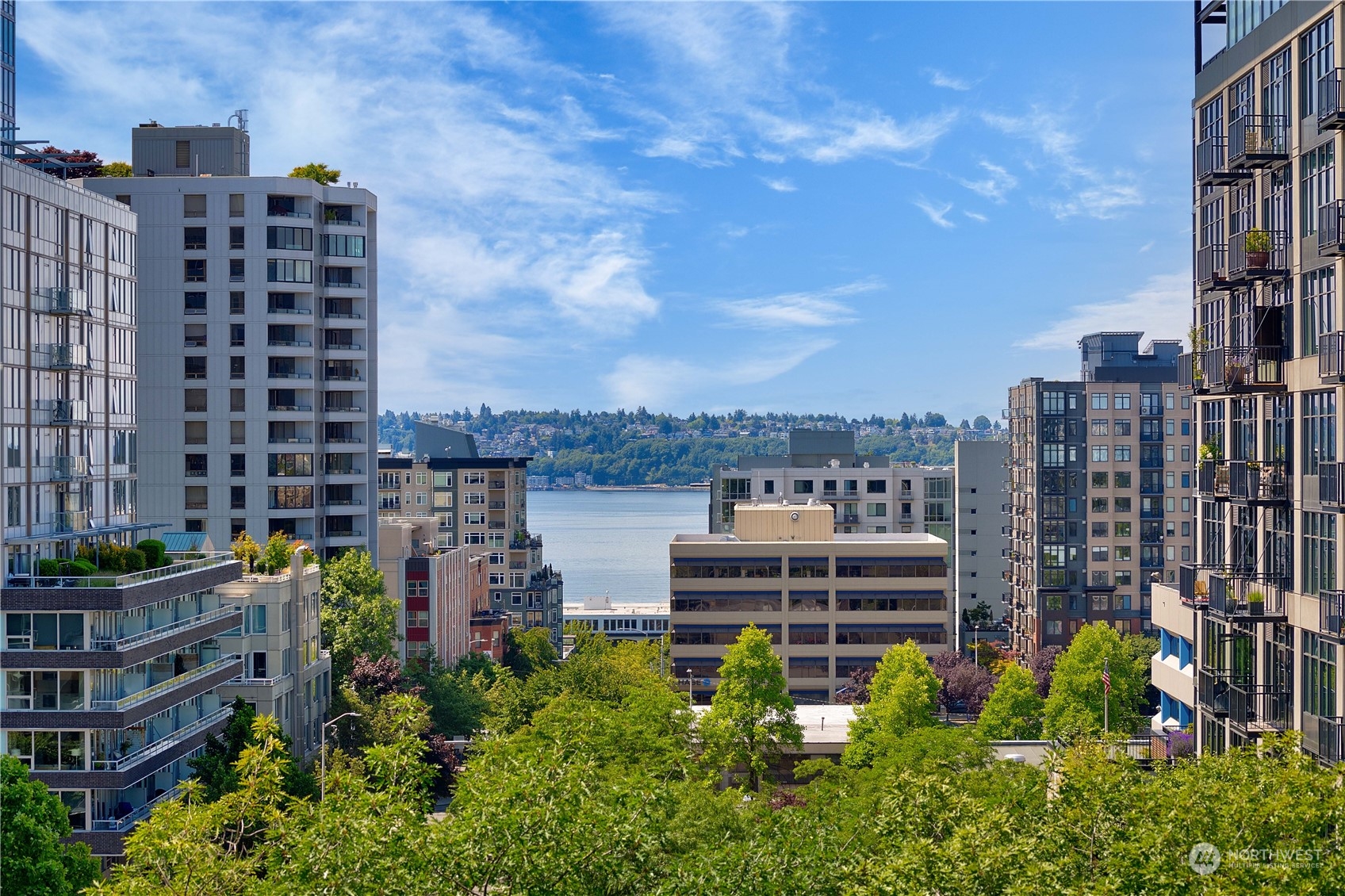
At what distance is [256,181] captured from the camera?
88.7 meters

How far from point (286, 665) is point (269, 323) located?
3375 cm

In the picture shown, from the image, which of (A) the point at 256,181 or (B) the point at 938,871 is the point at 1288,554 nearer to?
(B) the point at 938,871

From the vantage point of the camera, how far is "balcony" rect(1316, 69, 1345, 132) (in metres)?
A: 30.3

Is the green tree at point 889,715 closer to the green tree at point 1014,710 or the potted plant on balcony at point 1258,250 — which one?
the green tree at point 1014,710

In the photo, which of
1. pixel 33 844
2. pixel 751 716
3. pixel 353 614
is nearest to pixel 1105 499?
pixel 751 716

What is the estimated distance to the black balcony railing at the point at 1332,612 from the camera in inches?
1221

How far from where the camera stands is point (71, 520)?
57.8 m

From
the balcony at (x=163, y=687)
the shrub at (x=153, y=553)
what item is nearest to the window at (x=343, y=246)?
the shrub at (x=153, y=553)

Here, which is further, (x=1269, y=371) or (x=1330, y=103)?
(x=1269, y=371)

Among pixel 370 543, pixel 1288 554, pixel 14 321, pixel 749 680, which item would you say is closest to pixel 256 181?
pixel 370 543

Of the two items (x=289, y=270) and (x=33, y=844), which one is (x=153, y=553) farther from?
(x=289, y=270)

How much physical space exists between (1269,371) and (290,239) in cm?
6992

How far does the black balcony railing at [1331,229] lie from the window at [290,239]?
233 ft

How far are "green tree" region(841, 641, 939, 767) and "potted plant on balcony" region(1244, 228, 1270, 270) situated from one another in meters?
27.5
